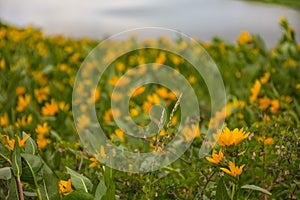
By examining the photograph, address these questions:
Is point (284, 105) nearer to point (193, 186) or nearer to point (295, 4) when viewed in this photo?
point (193, 186)

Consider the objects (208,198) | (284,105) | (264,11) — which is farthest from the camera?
(264,11)

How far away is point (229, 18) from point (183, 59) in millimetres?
11000

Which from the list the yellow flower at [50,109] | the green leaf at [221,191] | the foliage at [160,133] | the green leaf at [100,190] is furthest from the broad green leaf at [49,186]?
the yellow flower at [50,109]

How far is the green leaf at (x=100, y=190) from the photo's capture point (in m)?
1.09

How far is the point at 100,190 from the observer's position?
43.3 inches

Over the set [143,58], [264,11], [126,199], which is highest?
[126,199]

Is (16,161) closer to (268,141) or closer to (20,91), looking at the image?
(268,141)

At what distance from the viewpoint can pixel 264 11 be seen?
16.3m

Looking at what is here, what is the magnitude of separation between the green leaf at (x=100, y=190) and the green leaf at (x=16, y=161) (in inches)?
6.3

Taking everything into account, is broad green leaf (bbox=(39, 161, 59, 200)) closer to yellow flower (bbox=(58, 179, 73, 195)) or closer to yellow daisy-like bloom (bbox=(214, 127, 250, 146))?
yellow flower (bbox=(58, 179, 73, 195))

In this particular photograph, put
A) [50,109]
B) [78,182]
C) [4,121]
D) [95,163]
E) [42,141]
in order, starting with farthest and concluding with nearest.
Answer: [50,109]
[4,121]
[42,141]
[95,163]
[78,182]

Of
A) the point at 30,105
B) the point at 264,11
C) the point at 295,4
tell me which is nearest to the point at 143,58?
the point at 30,105

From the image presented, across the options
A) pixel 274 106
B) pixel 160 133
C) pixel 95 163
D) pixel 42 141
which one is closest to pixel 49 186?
pixel 95 163

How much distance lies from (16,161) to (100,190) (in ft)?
0.57
